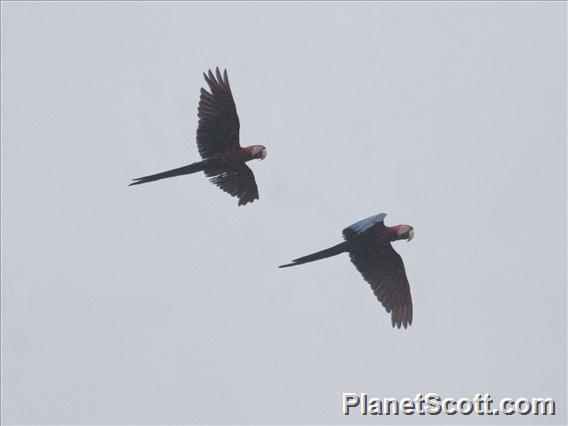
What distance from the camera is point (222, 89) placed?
1367 inches

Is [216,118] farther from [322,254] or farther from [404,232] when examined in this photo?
[404,232]

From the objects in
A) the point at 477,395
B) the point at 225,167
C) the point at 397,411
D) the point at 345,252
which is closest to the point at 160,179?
the point at 225,167

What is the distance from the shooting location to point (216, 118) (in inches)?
1368

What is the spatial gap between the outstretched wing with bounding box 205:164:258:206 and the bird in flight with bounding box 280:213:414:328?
3725mm

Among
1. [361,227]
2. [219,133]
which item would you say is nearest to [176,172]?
[219,133]

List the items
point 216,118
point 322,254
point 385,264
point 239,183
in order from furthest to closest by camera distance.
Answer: point 239,183 < point 216,118 < point 385,264 < point 322,254

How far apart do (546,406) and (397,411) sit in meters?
3.74

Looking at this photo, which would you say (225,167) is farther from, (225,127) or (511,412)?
(511,412)

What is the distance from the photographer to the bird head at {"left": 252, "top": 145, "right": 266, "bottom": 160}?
1374 inches

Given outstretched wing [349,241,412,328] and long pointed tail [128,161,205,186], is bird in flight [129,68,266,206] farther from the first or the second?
outstretched wing [349,241,412,328]

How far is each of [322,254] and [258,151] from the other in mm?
3811

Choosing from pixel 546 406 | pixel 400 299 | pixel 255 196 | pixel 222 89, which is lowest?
pixel 546 406

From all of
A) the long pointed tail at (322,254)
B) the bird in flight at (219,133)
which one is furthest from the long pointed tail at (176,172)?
the long pointed tail at (322,254)

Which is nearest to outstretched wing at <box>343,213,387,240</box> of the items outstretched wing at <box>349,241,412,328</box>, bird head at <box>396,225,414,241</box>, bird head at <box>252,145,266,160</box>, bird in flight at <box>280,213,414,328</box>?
bird in flight at <box>280,213,414,328</box>
